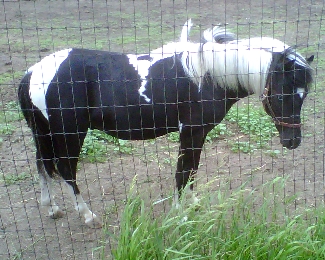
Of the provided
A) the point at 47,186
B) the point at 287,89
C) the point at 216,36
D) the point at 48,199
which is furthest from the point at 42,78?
the point at 287,89

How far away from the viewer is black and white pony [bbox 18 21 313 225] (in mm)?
3316

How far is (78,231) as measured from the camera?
12.2ft

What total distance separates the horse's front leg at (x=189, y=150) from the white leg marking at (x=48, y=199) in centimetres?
109

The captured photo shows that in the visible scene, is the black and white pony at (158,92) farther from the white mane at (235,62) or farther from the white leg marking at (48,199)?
the white leg marking at (48,199)

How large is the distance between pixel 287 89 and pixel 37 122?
1.98 m

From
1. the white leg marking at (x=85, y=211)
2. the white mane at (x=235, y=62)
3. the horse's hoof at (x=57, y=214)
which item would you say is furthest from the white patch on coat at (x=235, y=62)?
the horse's hoof at (x=57, y=214)

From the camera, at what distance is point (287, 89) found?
3250 mm

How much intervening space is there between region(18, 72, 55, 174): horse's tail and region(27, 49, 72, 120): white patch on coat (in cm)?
5

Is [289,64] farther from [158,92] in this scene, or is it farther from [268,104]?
[158,92]

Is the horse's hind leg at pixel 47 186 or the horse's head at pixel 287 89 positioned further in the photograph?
the horse's hind leg at pixel 47 186

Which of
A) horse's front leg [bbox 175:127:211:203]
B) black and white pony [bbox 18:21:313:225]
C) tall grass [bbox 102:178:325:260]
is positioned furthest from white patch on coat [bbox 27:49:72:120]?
tall grass [bbox 102:178:325:260]

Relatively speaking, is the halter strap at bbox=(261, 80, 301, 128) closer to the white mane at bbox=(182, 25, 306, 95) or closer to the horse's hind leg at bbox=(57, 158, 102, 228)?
the white mane at bbox=(182, 25, 306, 95)

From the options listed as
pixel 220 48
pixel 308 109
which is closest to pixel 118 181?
pixel 220 48

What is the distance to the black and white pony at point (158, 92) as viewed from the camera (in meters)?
3.32
